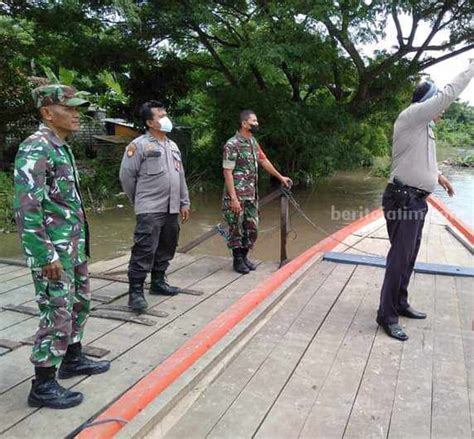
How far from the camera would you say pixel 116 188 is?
1241cm

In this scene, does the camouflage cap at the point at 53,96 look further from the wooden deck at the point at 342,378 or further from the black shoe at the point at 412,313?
the black shoe at the point at 412,313

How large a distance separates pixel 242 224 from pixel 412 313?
1964 mm

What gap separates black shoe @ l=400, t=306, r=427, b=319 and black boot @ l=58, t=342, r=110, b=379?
2046 millimetres

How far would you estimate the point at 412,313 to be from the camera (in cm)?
330

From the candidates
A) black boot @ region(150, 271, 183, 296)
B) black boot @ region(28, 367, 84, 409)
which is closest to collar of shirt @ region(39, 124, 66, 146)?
black boot @ region(28, 367, 84, 409)

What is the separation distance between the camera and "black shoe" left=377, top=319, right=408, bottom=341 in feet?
9.73

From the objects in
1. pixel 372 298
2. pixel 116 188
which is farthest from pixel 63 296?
pixel 116 188

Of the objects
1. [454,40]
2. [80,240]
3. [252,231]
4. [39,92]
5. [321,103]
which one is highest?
[454,40]

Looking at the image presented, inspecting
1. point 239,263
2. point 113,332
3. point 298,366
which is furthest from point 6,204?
point 298,366

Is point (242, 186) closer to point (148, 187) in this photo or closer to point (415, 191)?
point (148, 187)

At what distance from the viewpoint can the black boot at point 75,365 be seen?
2.56 meters

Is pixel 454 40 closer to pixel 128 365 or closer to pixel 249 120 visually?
pixel 249 120

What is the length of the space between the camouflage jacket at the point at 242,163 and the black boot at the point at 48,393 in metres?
2.70

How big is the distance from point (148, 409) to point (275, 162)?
1243 cm
